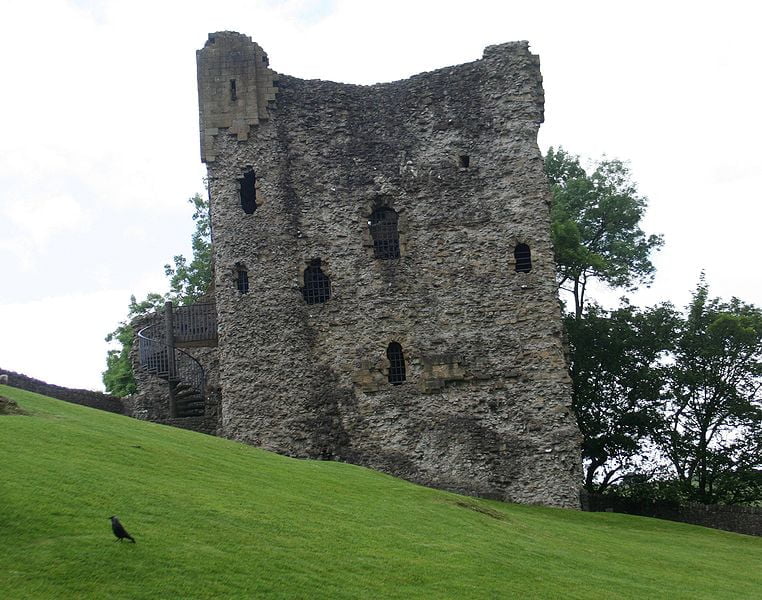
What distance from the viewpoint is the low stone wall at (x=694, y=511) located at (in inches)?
1232

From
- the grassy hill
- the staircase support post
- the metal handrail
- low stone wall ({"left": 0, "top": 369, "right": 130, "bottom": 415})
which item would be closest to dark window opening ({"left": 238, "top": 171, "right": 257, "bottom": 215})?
the staircase support post

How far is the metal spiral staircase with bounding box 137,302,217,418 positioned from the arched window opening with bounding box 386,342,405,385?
5.99 meters

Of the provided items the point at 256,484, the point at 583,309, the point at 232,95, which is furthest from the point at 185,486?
the point at 583,309

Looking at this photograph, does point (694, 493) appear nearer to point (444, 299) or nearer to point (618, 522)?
point (618, 522)

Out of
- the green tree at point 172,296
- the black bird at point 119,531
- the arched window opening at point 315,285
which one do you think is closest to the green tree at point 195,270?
the green tree at point 172,296

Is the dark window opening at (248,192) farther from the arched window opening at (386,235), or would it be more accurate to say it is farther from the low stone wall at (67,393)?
the low stone wall at (67,393)

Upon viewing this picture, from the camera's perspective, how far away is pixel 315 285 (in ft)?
103

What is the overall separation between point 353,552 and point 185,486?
3265 mm

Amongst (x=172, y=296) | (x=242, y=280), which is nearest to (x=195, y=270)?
(x=172, y=296)

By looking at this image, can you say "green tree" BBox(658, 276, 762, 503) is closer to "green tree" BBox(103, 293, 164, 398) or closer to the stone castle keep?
the stone castle keep

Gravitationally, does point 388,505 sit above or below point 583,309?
below

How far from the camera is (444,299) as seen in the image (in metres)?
30.3

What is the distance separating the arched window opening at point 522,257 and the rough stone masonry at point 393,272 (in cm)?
6

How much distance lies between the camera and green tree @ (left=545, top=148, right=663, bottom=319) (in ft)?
144
